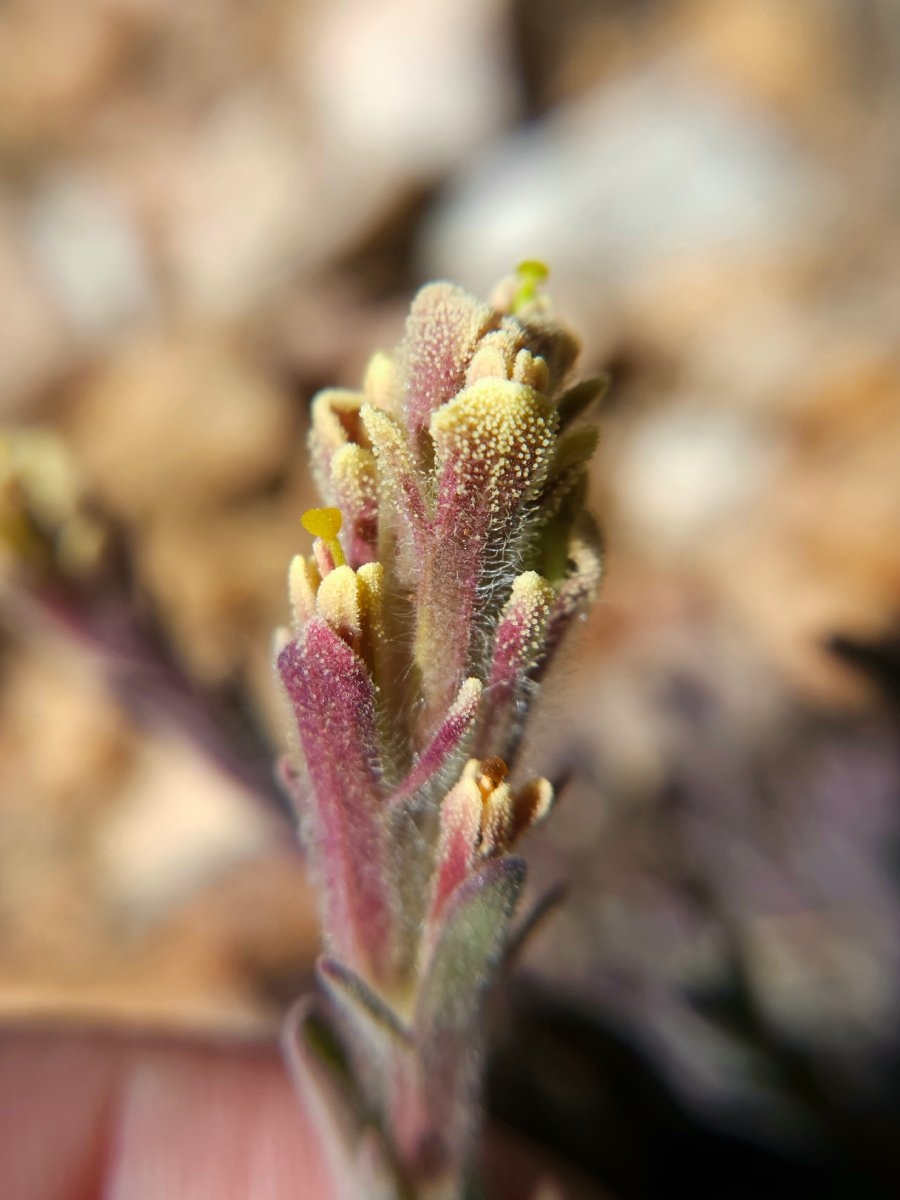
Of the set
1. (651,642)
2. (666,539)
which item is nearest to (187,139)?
(666,539)

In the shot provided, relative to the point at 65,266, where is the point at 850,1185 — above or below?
below

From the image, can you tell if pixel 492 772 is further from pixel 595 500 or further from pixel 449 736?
pixel 595 500

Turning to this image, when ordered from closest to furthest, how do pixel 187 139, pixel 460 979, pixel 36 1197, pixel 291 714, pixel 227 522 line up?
pixel 291 714 < pixel 460 979 < pixel 36 1197 < pixel 227 522 < pixel 187 139

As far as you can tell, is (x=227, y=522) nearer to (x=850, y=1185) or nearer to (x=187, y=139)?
(x=187, y=139)

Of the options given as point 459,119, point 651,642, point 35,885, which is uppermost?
point 459,119

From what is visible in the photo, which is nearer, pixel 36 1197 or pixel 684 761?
pixel 36 1197

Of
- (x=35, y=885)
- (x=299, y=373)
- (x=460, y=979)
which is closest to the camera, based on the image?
(x=460, y=979)

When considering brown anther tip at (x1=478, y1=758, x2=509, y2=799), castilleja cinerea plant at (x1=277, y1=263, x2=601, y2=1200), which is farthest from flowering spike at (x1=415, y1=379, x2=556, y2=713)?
brown anther tip at (x1=478, y1=758, x2=509, y2=799)

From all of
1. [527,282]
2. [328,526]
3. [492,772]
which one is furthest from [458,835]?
[527,282]

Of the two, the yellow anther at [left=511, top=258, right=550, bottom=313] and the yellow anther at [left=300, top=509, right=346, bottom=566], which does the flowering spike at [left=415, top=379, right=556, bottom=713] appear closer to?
the yellow anther at [left=300, top=509, right=346, bottom=566]
